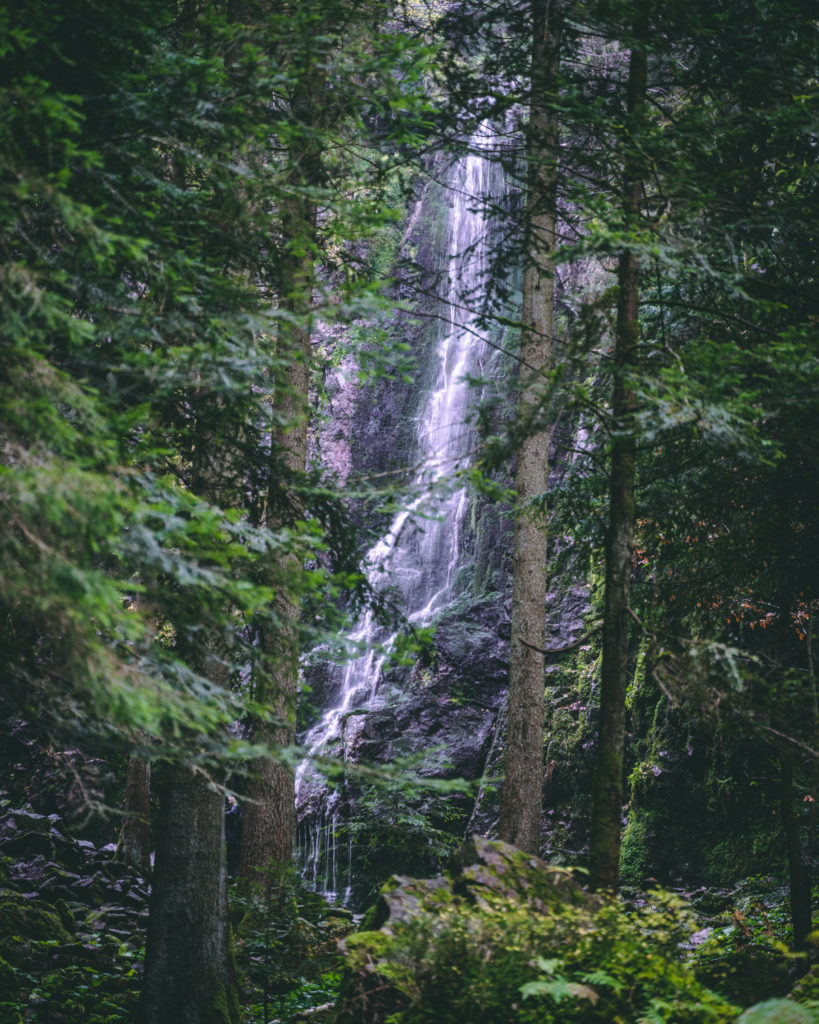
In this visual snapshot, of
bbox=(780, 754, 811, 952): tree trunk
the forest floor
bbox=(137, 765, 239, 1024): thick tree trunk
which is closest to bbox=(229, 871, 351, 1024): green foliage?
the forest floor

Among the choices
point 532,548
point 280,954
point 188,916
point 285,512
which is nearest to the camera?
point 188,916

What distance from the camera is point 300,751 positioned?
14.4ft

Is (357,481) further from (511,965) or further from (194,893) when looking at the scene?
(194,893)

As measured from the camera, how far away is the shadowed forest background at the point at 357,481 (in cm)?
391

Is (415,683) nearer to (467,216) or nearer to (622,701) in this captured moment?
(622,701)

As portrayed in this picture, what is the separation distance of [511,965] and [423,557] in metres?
16.6

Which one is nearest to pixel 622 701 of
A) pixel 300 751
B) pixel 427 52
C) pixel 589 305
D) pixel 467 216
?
pixel 300 751

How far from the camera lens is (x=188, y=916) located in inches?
236

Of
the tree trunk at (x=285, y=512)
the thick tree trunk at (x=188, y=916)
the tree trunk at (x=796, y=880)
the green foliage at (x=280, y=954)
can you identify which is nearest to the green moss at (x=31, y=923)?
the green foliage at (x=280, y=954)

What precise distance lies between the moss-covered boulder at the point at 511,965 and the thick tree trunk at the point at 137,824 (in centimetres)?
838

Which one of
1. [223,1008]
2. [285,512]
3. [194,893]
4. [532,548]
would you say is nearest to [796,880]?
[532,548]

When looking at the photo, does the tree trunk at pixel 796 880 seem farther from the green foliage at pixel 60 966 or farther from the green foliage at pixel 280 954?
the green foliage at pixel 60 966

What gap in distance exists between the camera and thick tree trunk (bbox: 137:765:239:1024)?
5.84m

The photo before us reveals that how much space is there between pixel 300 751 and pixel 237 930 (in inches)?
209
